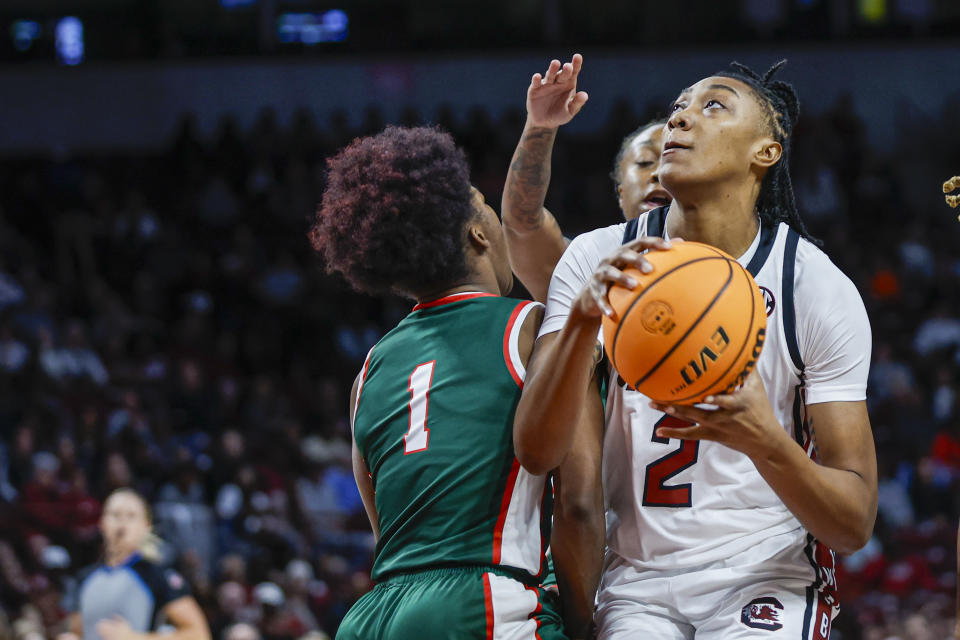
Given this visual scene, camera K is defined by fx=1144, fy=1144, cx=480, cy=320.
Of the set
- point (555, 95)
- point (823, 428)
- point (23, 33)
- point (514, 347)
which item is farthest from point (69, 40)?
point (823, 428)

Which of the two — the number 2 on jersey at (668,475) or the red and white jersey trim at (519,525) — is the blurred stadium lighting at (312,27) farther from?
the red and white jersey trim at (519,525)

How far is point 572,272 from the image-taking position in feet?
9.53

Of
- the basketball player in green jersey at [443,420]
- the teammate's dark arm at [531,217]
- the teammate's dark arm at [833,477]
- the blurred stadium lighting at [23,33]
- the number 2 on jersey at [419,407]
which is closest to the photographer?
the teammate's dark arm at [833,477]

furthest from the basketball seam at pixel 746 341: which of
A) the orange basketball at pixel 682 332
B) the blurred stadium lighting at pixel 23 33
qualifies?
the blurred stadium lighting at pixel 23 33

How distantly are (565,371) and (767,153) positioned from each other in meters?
0.97

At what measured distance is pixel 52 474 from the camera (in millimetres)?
9562

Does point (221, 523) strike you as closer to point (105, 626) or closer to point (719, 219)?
point (105, 626)

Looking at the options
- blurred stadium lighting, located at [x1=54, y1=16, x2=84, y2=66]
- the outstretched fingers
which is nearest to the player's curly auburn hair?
the outstretched fingers

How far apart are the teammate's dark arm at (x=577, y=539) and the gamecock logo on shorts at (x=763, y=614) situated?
14.4 inches

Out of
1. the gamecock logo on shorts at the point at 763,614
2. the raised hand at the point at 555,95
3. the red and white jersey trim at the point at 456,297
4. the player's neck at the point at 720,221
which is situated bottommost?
the gamecock logo on shorts at the point at 763,614

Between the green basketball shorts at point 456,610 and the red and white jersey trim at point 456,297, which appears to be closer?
the green basketball shorts at point 456,610

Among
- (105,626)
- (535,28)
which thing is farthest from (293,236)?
(105,626)

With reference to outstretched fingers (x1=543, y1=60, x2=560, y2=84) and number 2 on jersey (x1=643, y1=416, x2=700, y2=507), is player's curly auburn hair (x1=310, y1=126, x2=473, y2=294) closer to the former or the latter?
outstretched fingers (x1=543, y1=60, x2=560, y2=84)

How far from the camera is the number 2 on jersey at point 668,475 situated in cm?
286
